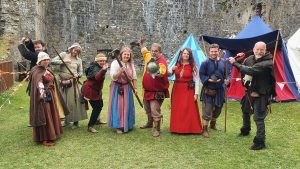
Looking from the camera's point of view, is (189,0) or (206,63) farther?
(189,0)

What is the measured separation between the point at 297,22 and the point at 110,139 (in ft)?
61.4

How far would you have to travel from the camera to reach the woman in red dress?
5.66 metres

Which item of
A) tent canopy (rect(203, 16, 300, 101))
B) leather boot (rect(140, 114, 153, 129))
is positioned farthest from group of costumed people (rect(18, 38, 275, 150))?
tent canopy (rect(203, 16, 300, 101))

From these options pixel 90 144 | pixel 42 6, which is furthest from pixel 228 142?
pixel 42 6

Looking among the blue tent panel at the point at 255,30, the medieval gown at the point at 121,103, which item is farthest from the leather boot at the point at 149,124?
the blue tent panel at the point at 255,30

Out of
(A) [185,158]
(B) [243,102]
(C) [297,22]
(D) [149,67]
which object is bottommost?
(A) [185,158]

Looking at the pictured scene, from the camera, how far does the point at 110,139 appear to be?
18.1 feet

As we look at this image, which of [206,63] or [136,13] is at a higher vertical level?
[136,13]

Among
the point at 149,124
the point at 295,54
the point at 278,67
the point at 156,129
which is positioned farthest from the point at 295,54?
the point at 156,129

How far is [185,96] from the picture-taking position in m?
5.69

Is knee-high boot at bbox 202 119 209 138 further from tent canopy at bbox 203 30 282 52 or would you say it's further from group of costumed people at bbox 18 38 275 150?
tent canopy at bbox 203 30 282 52

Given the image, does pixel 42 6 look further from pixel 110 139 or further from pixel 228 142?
pixel 228 142

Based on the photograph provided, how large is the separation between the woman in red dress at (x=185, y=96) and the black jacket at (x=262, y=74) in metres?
0.96

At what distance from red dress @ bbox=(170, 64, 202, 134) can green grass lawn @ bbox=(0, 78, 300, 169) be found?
15 cm
